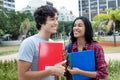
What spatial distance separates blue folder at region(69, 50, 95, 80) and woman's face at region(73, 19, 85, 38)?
0.74ft

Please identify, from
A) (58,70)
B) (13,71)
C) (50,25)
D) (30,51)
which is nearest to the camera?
(58,70)

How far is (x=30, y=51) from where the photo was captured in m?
2.17

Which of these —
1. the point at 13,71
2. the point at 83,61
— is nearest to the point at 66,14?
the point at 13,71

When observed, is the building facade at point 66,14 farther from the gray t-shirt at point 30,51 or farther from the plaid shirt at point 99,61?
the gray t-shirt at point 30,51

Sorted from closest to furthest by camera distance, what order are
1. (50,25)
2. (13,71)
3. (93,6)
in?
1. (50,25)
2. (13,71)
3. (93,6)

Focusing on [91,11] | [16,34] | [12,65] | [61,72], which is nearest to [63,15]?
[91,11]

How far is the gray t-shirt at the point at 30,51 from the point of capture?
7.07 ft

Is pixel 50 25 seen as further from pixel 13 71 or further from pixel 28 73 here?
pixel 13 71

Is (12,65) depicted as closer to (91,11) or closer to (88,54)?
(88,54)

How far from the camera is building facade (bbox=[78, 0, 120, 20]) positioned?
91412 mm

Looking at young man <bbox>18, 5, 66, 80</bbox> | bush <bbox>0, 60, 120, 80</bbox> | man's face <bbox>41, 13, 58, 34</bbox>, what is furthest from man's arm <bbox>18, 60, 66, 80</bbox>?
bush <bbox>0, 60, 120, 80</bbox>

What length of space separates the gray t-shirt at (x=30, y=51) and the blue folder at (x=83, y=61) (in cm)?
26

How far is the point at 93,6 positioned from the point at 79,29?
314 feet

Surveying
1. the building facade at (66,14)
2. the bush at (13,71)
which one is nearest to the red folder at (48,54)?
the bush at (13,71)
